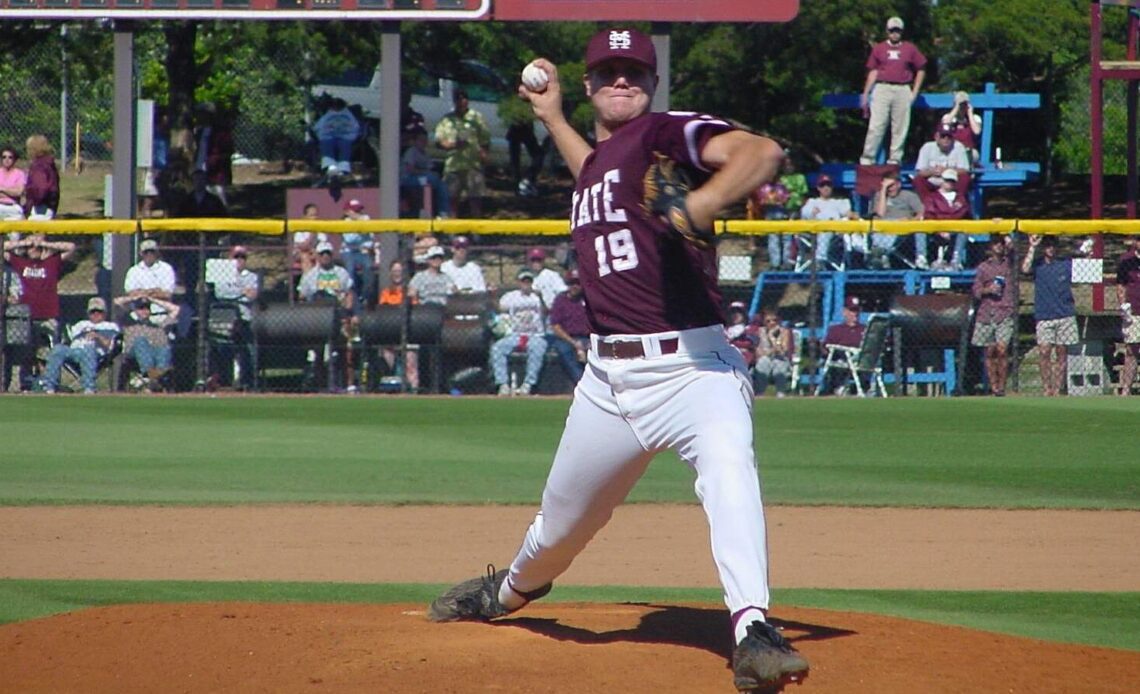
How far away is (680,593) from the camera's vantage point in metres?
6.48

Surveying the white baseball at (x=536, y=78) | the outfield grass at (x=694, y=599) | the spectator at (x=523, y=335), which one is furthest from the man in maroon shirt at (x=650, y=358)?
the spectator at (x=523, y=335)

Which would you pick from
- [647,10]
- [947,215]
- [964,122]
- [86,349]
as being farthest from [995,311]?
[86,349]

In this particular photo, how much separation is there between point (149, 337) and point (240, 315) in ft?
2.91

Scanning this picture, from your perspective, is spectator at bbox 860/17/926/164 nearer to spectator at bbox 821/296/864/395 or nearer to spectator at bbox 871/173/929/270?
spectator at bbox 871/173/929/270

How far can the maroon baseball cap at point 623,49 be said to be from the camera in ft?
14.9

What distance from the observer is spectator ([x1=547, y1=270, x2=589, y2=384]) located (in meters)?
14.4

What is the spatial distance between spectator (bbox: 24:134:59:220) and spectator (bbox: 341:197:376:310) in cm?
331

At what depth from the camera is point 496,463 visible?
1060cm

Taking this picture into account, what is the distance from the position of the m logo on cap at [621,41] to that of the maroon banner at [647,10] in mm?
10815

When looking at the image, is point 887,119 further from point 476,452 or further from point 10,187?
point 10,187

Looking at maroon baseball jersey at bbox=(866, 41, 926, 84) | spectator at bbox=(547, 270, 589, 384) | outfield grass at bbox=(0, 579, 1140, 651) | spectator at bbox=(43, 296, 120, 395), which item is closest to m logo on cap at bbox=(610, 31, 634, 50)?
outfield grass at bbox=(0, 579, 1140, 651)

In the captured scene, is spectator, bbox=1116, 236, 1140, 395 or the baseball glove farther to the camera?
spectator, bbox=1116, 236, 1140, 395

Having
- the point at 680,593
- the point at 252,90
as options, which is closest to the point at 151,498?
the point at 680,593

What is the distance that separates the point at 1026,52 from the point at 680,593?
58.2 feet
